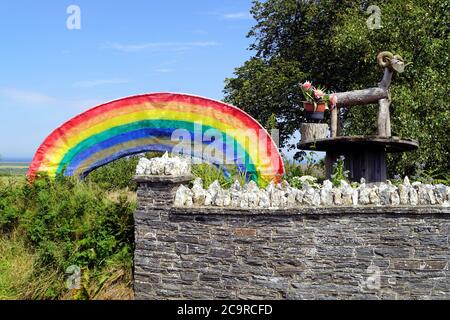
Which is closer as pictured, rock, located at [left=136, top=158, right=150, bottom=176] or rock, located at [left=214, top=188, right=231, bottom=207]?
rock, located at [left=214, top=188, right=231, bottom=207]

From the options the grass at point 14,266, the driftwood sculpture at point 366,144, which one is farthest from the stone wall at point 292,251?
the driftwood sculpture at point 366,144

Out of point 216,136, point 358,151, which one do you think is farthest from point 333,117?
point 216,136

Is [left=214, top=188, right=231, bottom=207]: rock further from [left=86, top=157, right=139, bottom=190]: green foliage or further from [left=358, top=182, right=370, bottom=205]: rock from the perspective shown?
[left=86, top=157, right=139, bottom=190]: green foliage

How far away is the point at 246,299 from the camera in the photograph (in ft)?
20.8

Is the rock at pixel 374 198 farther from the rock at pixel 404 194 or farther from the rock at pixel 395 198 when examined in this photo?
the rock at pixel 404 194

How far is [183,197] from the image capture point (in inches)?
255

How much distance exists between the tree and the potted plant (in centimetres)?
334

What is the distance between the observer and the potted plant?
9258 mm

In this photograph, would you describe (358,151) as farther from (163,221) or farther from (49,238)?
(49,238)

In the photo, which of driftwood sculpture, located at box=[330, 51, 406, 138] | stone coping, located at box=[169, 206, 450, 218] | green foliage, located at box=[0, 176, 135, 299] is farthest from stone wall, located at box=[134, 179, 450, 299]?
driftwood sculpture, located at box=[330, 51, 406, 138]

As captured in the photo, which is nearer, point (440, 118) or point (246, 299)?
point (246, 299)

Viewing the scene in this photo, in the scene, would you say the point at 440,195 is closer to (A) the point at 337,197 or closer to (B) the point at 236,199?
(A) the point at 337,197

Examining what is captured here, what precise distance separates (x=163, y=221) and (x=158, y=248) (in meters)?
0.38

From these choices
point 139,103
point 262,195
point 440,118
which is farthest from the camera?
point 440,118
